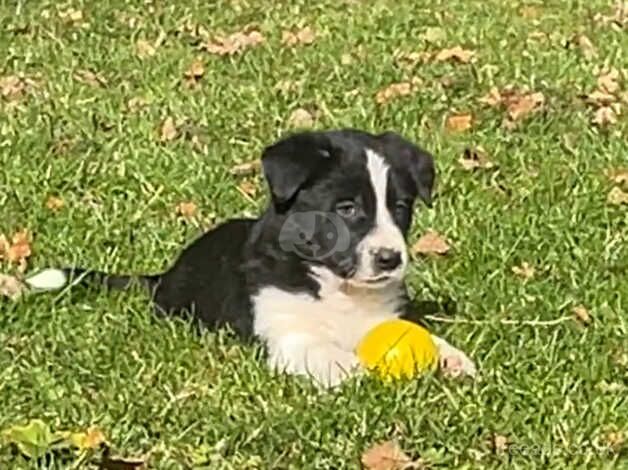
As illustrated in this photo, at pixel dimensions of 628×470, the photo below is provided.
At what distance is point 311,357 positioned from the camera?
5430mm

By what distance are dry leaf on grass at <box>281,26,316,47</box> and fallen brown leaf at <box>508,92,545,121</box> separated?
183 centimetres

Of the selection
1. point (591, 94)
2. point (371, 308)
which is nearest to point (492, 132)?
point (591, 94)

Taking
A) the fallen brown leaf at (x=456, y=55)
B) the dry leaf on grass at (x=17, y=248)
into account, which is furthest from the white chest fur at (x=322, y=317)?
the fallen brown leaf at (x=456, y=55)

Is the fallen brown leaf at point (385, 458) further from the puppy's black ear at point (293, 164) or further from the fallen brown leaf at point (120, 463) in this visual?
the puppy's black ear at point (293, 164)

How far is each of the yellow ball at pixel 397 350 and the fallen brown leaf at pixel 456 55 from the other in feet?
14.7

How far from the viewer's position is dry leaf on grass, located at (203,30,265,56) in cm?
1010

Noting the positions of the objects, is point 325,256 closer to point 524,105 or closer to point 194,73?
point 524,105

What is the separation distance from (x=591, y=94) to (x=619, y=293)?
298 cm

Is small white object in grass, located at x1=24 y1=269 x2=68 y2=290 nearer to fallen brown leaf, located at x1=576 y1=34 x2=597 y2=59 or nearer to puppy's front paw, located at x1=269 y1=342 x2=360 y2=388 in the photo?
puppy's front paw, located at x1=269 y1=342 x2=360 y2=388

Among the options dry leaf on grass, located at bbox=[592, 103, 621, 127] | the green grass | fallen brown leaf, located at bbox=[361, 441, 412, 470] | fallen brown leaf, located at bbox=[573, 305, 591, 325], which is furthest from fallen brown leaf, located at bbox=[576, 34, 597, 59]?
fallen brown leaf, located at bbox=[361, 441, 412, 470]

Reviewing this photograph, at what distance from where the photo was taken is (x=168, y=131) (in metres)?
8.30

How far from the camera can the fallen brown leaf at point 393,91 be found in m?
8.99

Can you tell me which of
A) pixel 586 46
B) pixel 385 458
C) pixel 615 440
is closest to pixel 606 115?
pixel 586 46

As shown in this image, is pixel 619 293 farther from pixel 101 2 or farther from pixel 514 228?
pixel 101 2
